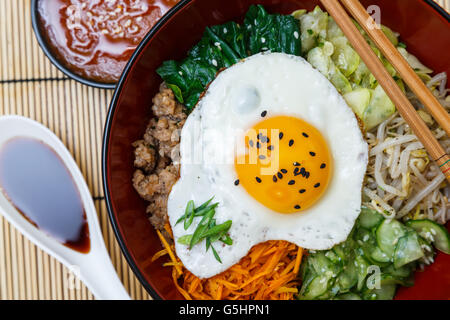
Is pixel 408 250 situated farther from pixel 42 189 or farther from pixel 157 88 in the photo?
pixel 42 189

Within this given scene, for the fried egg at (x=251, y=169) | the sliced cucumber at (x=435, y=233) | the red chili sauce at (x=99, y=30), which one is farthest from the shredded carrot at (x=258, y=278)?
the red chili sauce at (x=99, y=30)

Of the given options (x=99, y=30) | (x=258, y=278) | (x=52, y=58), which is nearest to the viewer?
→ (x=258, y=278)

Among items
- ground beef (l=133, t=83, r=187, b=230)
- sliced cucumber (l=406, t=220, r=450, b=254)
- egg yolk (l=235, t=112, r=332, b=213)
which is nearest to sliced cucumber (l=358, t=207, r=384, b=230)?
sliced cucumber (l=406, t=220, r=450, b=254)

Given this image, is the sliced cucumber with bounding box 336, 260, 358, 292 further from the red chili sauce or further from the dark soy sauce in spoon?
the red chili sauce

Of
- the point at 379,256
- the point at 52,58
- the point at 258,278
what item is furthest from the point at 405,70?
the point at 52,58

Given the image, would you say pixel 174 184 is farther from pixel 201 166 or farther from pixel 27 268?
pixel 27 268

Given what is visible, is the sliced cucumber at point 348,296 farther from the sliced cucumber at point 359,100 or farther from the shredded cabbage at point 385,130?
the sliced cucumber at point 359,100

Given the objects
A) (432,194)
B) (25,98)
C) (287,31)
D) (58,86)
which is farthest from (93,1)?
(432,194)
